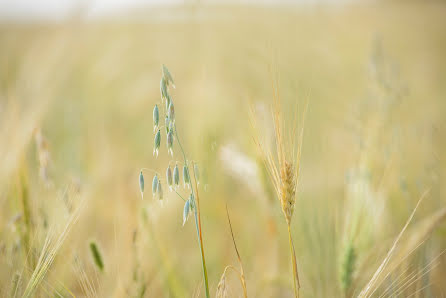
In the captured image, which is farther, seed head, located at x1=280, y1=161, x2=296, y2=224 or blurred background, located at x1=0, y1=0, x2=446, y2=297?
blurred background, located at x1=0, y1=0, x2=446, y2=297

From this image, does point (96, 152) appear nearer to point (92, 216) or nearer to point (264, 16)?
point (92, 216)

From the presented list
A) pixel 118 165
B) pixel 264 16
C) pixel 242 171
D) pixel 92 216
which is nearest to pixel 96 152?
pixel 118 165

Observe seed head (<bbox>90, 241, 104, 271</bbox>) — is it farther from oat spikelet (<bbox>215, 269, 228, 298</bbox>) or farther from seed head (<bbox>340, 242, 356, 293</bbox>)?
seed head (<bbox>340, 242, 356, 293</bbox>)

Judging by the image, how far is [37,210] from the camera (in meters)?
0.86

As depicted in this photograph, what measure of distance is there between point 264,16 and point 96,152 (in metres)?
2.14

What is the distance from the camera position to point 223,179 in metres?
1.58

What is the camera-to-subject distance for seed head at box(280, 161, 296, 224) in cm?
54

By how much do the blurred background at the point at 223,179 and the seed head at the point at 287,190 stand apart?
0.13 metres

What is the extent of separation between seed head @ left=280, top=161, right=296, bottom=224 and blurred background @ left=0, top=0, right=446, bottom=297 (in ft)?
0.44

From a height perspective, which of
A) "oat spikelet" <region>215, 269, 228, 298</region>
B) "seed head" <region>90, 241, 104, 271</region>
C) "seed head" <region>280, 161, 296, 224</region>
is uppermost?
"seed head" <region>280, 161, 296, 224</region>

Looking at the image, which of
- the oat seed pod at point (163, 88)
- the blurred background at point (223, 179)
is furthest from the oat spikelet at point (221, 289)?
the oat seed pod at point (163, 88)

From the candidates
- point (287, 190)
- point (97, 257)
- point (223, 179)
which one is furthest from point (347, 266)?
point (223, 179)

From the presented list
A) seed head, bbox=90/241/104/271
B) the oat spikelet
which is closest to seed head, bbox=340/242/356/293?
the oat spikelet

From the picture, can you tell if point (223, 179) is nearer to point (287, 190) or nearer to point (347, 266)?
point (347, 266)
